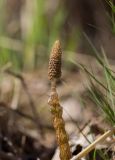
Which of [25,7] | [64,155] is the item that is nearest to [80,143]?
[64,155]

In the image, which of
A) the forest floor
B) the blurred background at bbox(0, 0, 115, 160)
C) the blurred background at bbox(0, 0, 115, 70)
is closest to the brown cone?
the blurred background at bbox(0, 0, 115, 160)

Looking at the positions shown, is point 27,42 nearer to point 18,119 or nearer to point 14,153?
point 18,119

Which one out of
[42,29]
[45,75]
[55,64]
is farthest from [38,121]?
[42,29]

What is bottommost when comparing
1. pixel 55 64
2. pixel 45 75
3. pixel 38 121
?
pixel 38 121

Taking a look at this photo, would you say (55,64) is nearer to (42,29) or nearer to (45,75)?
(45,75)

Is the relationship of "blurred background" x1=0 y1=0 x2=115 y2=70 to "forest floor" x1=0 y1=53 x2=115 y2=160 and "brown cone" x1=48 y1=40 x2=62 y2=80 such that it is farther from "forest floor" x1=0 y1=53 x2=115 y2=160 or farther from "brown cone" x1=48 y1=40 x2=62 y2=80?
"brown cone" x1=48 y1=40 x2=62 y2=80

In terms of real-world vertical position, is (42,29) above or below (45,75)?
above

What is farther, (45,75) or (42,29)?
(42,29)

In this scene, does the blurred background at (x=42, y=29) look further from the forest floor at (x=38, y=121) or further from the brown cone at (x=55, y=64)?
the brown cone at (x=55, y=64)
